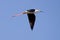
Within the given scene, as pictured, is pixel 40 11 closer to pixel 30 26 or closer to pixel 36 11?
pixel 36 11

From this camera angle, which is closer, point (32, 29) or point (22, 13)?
point (22, 13)

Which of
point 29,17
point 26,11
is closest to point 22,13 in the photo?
point 26,11

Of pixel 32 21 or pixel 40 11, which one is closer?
pixel 40 11

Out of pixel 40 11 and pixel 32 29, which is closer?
pixel 40 11

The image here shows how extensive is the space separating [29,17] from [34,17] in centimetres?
27

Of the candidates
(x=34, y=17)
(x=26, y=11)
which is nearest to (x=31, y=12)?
(x=26, y=11)

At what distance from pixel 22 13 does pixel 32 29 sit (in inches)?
57.0

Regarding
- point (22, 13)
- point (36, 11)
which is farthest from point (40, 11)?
point (22, 13)

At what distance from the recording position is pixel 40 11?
9.46 m

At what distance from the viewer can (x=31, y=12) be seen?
31.5ft

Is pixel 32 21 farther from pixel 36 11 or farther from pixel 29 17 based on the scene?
pixel 36 11

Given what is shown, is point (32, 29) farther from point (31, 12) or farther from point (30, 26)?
point (31, 12)

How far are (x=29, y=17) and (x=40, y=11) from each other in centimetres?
109

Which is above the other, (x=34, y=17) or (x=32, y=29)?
(x=34, y=17)
